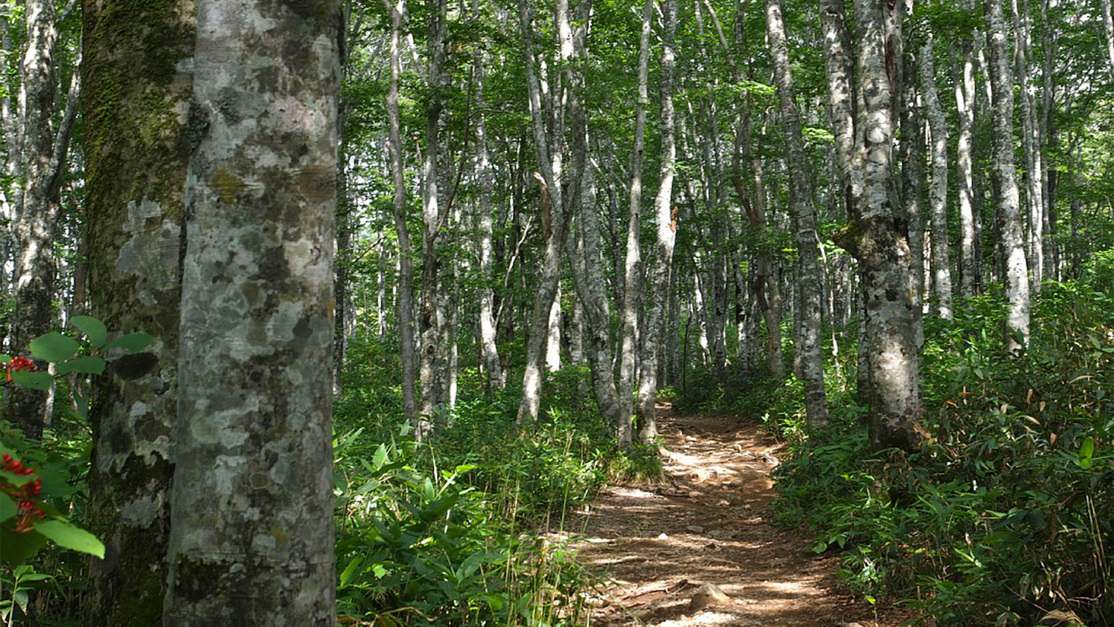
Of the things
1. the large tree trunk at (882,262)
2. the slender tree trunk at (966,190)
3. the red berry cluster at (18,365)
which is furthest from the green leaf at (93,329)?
the slender tree trunk at (966,190)

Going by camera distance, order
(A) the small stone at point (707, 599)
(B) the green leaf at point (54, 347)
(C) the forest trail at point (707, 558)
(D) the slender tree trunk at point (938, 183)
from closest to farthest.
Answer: (B) the green leaf at point (54, 347), (C) the forest trail at point (707, 558), (A) the small stone at point (707, 599), (D) the slender tree trunk at point (938, 183)

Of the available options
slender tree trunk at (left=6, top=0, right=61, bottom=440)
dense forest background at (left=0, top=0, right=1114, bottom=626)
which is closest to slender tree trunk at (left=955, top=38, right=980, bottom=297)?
dense forest background at (left=0, top=0, right=1114, bottom=626)

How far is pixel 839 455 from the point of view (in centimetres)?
758

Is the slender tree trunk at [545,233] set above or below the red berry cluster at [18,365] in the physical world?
above

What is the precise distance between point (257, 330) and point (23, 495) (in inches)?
24.3

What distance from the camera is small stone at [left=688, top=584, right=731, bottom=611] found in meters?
5.10

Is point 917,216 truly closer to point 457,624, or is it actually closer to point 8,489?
point 457,624

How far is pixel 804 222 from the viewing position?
11320 mm

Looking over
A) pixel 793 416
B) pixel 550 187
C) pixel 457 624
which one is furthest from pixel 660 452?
pixel 457 624

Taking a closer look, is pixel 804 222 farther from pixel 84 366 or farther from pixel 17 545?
pixel 17 545

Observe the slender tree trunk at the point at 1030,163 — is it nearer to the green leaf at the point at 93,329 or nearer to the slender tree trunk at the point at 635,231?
the slender tree trunk at the point at 635,231

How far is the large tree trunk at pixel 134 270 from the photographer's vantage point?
8.06 ft

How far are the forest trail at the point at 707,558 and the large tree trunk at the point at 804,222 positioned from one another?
1.48m

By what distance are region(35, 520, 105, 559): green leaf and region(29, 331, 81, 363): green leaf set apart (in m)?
0.52
